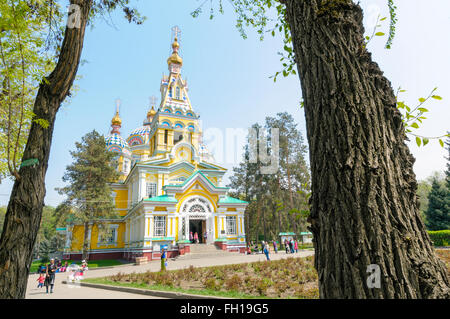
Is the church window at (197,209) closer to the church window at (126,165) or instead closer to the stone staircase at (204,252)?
the stone staircase at (204,252)

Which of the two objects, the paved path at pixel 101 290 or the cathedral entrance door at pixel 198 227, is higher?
the cathedral entrance door at pixel 198 227

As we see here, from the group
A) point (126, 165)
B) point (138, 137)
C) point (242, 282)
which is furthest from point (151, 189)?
point (242, 282)

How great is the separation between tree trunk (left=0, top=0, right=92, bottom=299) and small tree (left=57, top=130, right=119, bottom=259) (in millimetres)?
22946

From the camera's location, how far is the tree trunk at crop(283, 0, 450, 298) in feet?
4.45

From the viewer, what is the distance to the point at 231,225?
23719 millimetres

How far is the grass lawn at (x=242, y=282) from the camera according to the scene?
7.04 m

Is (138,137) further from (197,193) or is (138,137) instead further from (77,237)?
(197,193)

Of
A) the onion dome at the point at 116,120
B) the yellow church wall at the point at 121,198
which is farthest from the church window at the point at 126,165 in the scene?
the onion dome at the point at 116,120

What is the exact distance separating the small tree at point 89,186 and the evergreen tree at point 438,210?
30511mm

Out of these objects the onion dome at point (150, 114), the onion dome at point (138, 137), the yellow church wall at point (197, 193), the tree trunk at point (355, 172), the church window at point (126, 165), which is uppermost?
the onion dome at point (150, 114)

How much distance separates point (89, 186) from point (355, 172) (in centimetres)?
2751

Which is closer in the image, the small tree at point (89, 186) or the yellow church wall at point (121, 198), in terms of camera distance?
the small tree at point (89, 186)

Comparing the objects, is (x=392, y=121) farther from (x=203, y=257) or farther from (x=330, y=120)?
(x=203, y=257)
